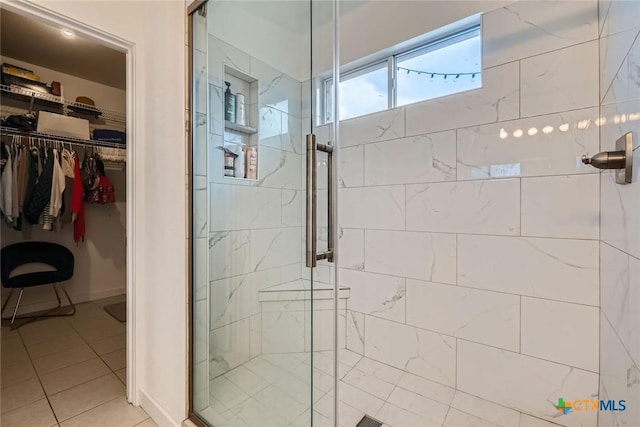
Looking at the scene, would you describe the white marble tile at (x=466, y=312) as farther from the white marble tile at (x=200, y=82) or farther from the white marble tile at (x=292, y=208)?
the white marble tile at (x=200, y=82)

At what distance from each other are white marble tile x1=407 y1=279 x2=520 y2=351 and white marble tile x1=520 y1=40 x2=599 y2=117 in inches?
37.9

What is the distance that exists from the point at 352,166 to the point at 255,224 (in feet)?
2.96

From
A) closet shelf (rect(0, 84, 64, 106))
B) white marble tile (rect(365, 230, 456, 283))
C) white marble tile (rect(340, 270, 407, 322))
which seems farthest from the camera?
closet shelf (rect(0, 84, 64, 106))

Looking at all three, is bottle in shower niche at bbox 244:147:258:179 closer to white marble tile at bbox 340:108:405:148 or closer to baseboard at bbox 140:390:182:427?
white marble tile at bbox 340:108:405:148

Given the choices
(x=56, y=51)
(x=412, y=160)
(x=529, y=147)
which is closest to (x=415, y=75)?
(x=412, y=160)

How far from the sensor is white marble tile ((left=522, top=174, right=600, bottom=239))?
1.25 meters

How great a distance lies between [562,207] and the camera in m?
1.32

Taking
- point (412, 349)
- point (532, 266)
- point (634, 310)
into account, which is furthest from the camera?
point (412, 349)

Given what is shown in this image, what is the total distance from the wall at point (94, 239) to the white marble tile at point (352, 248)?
310 centimetres

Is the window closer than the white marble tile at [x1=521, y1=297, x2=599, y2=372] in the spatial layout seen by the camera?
No

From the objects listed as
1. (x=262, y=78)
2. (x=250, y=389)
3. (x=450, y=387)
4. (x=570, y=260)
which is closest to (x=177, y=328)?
(x=250, y=389)

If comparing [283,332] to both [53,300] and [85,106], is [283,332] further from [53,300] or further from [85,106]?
[85,106]

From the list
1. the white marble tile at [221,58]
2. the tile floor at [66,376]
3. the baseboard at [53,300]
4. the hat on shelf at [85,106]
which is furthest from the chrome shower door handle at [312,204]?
the baseboard at [53,300]

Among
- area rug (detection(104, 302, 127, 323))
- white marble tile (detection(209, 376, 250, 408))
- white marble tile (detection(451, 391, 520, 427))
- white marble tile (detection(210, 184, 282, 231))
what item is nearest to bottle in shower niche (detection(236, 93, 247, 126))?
white marble tile (detection(210, 184, 282, 231))
